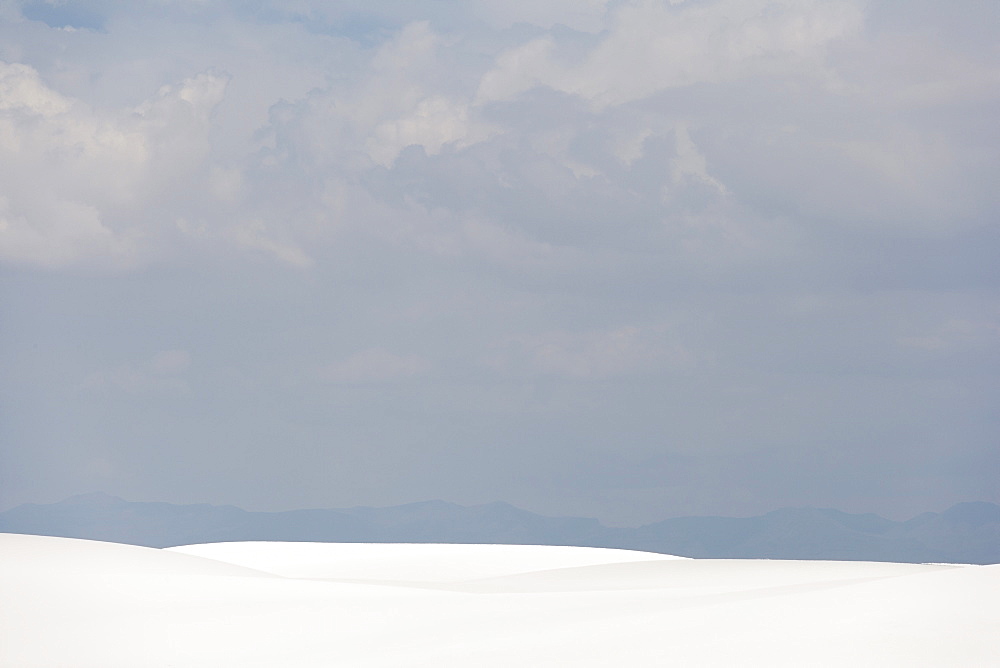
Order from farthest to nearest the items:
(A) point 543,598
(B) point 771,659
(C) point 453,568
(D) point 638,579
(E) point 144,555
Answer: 1. (C) point 453,568
2. (D) point 638,579
3. (E) point 144,555
4. (A) point 543,598
5. (B) point 771,659

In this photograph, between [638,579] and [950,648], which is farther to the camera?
[638,579]

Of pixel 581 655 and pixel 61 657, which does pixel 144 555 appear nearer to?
pixel 61 657

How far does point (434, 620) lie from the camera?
2016cm

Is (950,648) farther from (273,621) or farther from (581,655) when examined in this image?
(273,621)

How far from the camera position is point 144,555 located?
2573 cm

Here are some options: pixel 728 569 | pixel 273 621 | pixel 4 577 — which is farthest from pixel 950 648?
pixel 728 569

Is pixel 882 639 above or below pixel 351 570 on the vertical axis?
below

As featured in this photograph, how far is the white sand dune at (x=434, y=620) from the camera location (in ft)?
54.6

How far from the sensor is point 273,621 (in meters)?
20.3

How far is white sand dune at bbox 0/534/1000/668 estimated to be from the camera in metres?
16.6

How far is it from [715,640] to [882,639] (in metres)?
2.30

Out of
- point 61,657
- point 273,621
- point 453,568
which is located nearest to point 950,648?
point 273,621

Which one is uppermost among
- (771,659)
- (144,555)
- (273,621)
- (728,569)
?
(728,569)

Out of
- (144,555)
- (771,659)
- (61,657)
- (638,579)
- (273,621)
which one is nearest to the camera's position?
(771,659)
